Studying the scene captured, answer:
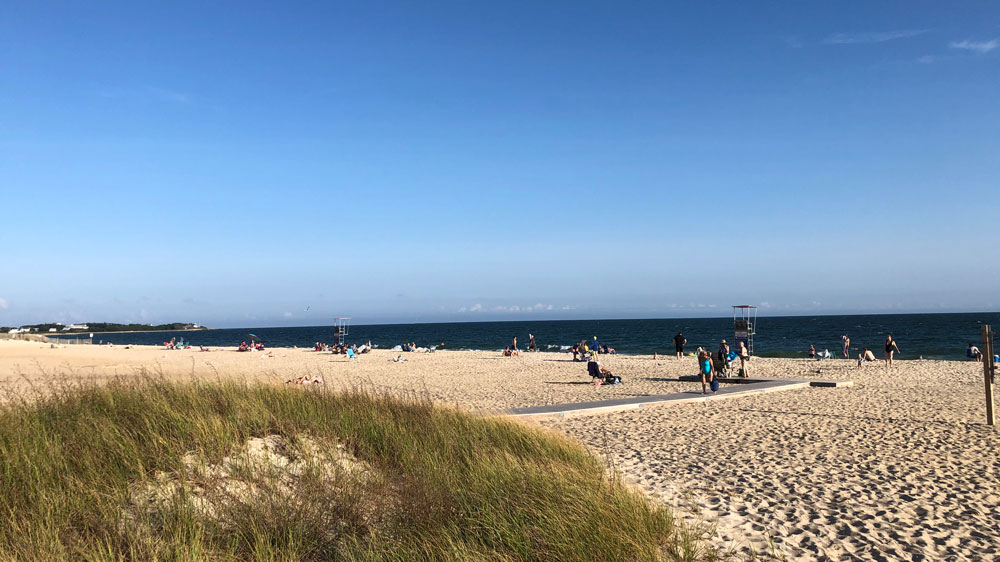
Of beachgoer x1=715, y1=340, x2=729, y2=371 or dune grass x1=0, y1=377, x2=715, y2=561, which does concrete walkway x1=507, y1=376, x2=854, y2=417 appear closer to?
beachgoer x1=715, y1=340, x2=729, y2=371

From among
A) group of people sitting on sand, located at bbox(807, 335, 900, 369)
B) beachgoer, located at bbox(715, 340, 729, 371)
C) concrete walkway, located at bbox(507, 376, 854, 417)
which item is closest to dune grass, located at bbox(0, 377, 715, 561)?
concrete walkway, located at bbox(507, 376, 854, 417)

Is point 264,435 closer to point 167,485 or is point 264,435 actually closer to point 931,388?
point 167,485

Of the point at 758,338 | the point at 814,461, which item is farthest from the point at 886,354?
the point at 758,338

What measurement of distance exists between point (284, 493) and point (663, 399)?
10.5 meters

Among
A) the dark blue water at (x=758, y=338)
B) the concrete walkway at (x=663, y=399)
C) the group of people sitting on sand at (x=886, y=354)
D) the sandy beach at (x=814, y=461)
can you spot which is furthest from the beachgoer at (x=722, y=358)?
the dark blue water at (x=758, y=338)

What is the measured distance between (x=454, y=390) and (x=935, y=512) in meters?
13.4

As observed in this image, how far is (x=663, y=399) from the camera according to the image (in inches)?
554

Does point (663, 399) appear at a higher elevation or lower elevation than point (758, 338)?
higher

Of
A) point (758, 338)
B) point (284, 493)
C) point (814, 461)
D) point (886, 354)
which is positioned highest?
point (284, 493)

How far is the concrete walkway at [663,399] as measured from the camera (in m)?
12.3

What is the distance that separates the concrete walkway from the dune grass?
5517mm

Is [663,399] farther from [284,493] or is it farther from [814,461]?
[284,493]

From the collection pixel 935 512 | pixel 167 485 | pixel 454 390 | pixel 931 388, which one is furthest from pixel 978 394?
pixel 167 485

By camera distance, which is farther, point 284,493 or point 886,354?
point 886,354
